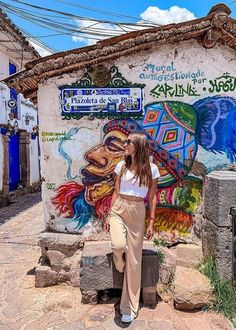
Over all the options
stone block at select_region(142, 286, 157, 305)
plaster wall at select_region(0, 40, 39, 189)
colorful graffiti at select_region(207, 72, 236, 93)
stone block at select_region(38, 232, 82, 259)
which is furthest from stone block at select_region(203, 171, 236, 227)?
plaster wall at select_region(0, 40, 39, 189)

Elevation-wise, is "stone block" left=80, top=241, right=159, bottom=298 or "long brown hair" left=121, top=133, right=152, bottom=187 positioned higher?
"long brown hair" left=121, top=133, right=152, bottom=187

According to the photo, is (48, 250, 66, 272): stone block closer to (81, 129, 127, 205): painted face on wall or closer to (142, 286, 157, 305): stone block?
(81, 129, 127, 205): painted face on wall

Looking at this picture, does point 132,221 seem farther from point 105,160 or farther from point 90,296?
point 105,160

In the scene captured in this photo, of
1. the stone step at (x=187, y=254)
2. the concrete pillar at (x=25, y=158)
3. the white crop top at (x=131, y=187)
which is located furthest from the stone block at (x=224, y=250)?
the concrete pillar at (x=25, y=158)

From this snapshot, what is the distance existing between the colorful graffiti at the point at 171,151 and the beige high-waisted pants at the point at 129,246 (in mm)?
1106

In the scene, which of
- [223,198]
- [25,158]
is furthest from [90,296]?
[25,158]

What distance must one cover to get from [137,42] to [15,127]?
10.5m

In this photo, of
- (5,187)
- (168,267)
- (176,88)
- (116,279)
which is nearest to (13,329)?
(116,279)

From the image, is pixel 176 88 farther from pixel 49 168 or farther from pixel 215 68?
pixel 49 168

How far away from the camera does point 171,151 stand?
5145mm

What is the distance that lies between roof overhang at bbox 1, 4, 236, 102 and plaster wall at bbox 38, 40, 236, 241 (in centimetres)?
12

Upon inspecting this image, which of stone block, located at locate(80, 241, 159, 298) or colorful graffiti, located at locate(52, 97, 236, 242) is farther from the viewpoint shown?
colorful graffiti, located at locate(52, 97, 236, 242)

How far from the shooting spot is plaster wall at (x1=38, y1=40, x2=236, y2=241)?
511 centimetres

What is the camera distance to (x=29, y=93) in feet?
18.2
